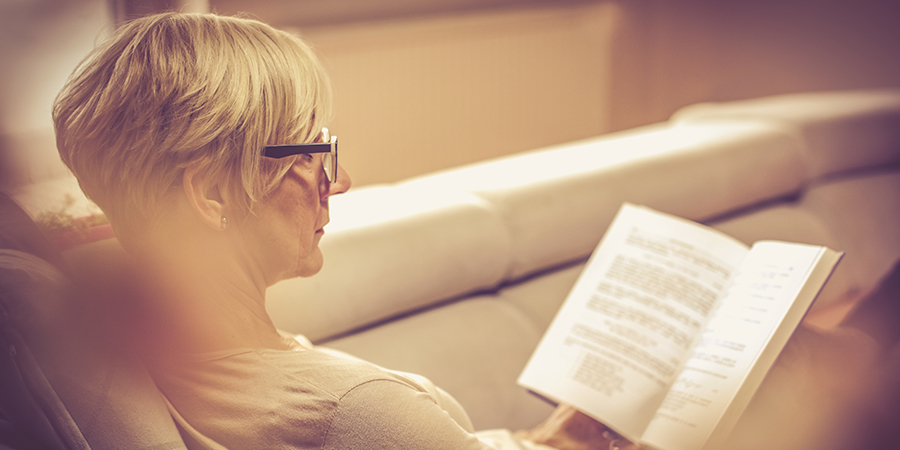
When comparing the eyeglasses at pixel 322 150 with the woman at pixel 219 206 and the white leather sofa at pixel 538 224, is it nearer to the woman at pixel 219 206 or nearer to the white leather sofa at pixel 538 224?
the woman at pixel 219 206

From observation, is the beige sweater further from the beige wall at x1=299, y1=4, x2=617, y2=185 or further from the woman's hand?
the beige wall at x1=299, y1=4, x2=617, y2=185

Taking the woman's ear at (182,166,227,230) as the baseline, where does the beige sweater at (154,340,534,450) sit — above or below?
below

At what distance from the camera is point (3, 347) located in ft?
1.81

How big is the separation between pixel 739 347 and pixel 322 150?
54 cm

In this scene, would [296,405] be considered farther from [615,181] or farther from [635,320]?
[615,181]

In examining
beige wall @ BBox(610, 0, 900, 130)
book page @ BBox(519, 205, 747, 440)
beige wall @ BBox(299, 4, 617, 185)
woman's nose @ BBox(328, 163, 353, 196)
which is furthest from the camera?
beige wall @ BBox(610, 0, 900, 130)

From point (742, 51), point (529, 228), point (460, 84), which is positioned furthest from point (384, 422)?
point (742, 51)

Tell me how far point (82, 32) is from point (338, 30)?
5.10 ft

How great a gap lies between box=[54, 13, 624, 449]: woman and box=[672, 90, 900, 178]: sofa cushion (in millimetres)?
1692

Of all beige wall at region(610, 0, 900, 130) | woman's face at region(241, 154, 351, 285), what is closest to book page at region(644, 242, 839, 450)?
woman's face at region(241, 154, 351, 285)

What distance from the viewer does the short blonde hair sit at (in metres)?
0.57

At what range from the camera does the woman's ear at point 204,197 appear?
58 centimetres

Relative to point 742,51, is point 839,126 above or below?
below

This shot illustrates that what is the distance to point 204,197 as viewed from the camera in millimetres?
592
